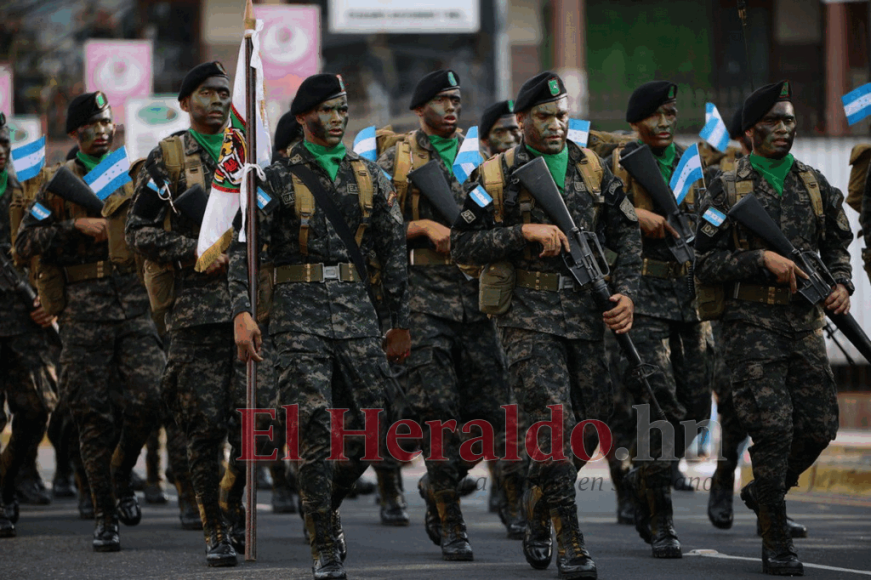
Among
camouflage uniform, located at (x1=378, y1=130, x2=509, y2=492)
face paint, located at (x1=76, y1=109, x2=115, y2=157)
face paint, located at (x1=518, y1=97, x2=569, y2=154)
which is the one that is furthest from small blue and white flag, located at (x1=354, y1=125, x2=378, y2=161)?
face paint, located at (x1=518, y1=97, x2=569, y2=154)

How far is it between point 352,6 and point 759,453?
16.3m

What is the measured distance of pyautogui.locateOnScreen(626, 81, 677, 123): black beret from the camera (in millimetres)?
9602

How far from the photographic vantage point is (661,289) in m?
9.44

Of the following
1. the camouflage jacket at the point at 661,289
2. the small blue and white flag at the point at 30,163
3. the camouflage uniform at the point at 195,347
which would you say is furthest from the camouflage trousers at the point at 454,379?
the small blue and white flag at the point at 30,163

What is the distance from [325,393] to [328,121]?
138 cm

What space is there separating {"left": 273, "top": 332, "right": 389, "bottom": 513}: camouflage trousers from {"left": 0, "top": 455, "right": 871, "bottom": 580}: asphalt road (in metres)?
0.53

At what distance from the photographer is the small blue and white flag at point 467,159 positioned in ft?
32.2

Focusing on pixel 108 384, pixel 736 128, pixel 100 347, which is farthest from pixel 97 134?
pixel 736 128

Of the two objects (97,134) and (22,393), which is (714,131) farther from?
(22,393)

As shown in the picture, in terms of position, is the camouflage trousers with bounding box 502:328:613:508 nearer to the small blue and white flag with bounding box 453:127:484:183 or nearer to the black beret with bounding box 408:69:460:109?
the small blue and white flag with bounding box 453:127:484:183

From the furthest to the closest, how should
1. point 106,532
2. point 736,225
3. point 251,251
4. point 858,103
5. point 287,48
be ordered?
1. point 287,48
2. point 858,103
3. point 106,532
4. point 736,225
5. point 251,251

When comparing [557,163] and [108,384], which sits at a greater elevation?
[557,163]

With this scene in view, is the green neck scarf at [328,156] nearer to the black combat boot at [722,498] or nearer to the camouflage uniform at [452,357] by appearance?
the camouflage uniform at [452,357]

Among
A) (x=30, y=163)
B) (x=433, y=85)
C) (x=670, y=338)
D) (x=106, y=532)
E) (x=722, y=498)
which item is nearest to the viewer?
(x=106, y=532)
